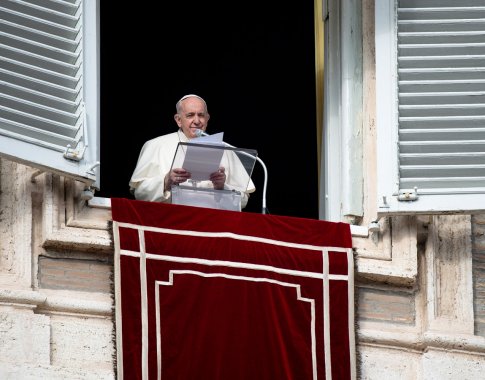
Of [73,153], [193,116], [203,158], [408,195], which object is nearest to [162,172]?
[193,116]

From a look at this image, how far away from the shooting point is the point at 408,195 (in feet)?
36.4

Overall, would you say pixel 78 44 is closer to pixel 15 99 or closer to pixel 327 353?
pixel 15 99

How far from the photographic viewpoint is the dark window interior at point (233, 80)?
45.7ft

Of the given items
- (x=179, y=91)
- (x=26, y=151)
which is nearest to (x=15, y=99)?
(x=26, y=151)

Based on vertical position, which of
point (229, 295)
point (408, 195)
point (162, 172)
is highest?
point (162, 172)

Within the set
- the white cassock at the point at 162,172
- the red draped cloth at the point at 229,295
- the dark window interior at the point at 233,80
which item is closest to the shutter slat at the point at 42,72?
the red draped cloth at the point at 229,295

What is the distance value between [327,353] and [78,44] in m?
1.80

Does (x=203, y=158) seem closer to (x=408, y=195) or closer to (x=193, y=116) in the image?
(x=408, y=195)

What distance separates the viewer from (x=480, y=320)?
11.3 meters

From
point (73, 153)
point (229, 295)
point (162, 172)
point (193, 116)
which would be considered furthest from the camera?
point (193, 116)

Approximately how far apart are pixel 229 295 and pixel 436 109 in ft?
4.35

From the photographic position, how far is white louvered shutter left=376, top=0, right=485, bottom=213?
11.1 m

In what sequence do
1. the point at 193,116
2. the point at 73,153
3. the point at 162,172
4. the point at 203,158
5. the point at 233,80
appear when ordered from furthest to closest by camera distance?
the point at 233,80, the point at 193,116, the point at 162,172, the point at 203,158, the point at 73,153

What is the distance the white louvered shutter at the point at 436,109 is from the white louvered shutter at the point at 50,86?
136cm
